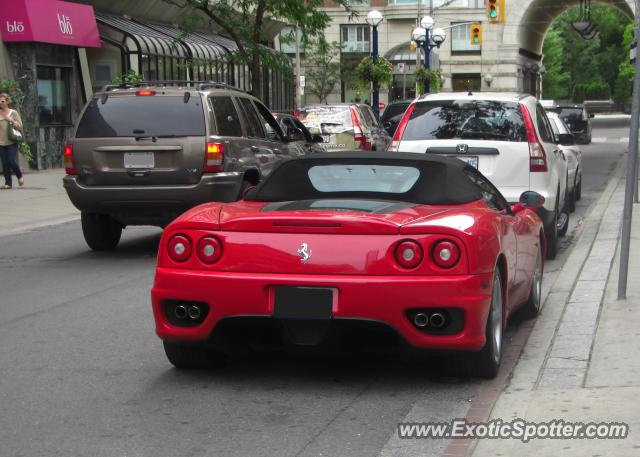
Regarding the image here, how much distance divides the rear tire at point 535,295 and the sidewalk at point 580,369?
0.08 meters

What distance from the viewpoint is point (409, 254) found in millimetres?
6105

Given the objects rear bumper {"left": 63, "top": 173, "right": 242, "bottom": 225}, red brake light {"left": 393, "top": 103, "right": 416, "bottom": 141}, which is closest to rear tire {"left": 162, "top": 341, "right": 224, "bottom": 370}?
rear bumper {"left": 63, "top": 173, "right": 242, "bottom": 225}

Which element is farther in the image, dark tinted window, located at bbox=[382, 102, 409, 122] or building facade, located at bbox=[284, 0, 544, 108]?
building facade, located at bbox=[284, 0, 544, 108]

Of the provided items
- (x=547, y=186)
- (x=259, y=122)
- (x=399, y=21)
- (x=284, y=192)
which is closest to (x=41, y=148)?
(x=259, y=122)

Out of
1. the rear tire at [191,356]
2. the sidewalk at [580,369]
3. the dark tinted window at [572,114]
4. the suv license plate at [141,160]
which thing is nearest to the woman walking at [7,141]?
the suv license plate at [141,160]

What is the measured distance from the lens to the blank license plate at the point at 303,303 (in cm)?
607

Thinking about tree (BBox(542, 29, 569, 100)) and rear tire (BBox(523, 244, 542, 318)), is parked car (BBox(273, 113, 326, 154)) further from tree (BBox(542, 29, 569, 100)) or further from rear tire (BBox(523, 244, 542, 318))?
tree (BBox(542, 29, 569, 100))

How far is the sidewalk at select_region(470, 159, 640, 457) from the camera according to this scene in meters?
5.17

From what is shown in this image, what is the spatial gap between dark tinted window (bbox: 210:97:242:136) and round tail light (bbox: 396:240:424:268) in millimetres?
6693

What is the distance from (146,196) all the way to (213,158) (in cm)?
84

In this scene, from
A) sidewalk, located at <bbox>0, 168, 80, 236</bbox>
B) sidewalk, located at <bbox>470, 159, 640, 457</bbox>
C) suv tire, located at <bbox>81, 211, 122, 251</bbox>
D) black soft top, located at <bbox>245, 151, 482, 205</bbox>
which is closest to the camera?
sidewalk, located at <bbox>470, 159, 640, 457</bbox>

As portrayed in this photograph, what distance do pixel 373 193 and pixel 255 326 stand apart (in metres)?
1.20

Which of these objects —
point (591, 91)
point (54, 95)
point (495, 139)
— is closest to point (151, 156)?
point (495, 139)

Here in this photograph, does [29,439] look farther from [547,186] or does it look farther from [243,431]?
[547,186]
